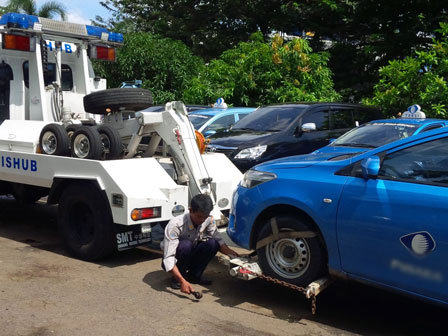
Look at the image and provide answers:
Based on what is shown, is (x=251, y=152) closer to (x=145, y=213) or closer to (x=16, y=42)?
(x=145, y=213)

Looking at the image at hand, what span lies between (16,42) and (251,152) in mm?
3882

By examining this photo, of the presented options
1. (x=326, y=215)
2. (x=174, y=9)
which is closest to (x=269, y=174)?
(x=326, y=215)

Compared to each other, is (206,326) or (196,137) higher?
(196,137)

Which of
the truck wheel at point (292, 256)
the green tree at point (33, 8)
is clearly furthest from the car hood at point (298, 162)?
the green tree at point (33, 8)

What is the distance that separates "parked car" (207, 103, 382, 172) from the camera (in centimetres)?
908

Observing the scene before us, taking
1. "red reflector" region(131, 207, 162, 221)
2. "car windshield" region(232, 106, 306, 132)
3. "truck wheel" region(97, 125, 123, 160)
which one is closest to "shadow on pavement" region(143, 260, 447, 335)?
"red reflector" region(131, 207, 162, 221)

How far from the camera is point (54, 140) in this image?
6684 mm

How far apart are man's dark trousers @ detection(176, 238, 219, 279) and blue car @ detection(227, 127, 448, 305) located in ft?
1.11

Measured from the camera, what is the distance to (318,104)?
33.6 feet

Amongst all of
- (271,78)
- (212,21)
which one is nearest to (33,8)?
(212,21)

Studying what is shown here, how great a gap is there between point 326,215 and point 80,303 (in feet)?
Answer: 7.63

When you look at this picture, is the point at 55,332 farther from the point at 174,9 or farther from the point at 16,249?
the point at 174,9

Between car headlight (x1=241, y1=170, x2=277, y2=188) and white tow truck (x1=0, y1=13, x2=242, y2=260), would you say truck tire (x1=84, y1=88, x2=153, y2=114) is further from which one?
car headlight (x1=241, y1=170, x2=277, y2=188)

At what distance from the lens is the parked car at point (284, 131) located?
908 cm
